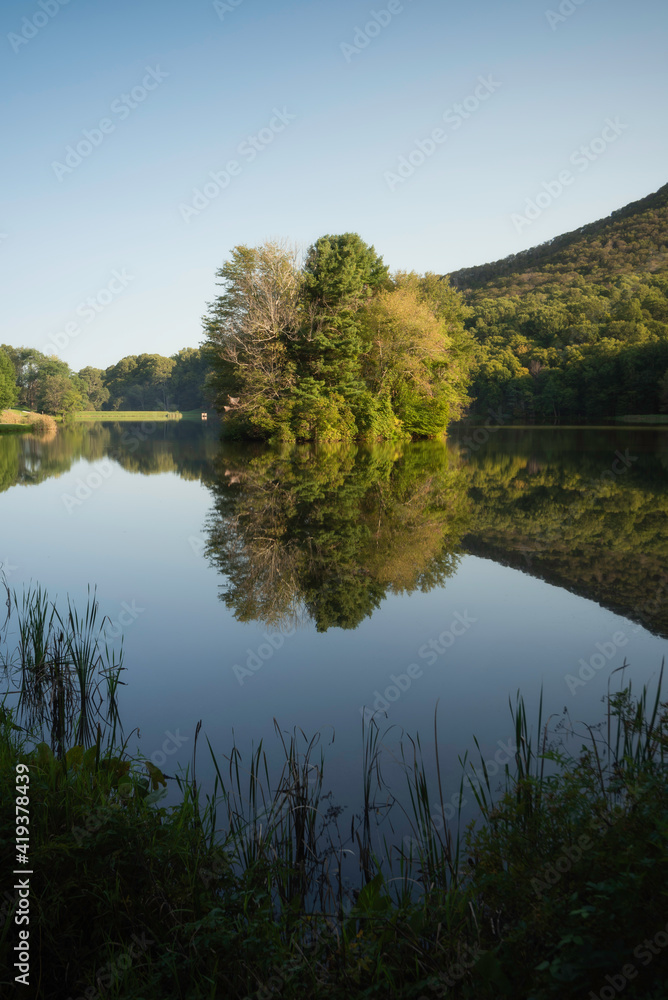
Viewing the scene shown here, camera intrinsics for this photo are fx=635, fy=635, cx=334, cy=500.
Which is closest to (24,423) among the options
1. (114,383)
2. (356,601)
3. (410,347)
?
(410,347)

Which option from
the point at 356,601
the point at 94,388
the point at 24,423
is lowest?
the point at 356,601

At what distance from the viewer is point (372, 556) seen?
9.35m

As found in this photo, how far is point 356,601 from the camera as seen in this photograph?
7254 millimetres

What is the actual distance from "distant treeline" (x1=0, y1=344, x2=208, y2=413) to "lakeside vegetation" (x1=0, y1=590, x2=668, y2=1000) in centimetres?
8363

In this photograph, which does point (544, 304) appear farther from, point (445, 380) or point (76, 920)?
point (76, 920)

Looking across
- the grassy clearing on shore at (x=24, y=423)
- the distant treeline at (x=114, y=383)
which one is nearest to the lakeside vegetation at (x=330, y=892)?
the grassy clearing on shore at (x=24, y=423)

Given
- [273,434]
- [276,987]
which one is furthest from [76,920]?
[273,434]

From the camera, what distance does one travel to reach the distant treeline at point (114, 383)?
102250 millimetres

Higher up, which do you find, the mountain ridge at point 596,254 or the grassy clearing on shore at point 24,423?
the mountain ridge at point 596,254

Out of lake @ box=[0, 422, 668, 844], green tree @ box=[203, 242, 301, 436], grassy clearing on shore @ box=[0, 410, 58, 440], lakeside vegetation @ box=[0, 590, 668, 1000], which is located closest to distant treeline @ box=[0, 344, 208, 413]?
grassy clearing on shore @ box=[0, 410, 58, 440]

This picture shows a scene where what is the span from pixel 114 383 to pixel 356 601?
15382 cm

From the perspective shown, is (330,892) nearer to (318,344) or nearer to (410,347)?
(318,344)

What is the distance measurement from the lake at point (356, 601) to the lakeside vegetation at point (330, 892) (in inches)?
19.2

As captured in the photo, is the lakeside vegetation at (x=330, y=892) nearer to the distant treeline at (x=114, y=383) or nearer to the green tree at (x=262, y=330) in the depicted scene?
the green tree at (x=262, y=330)
